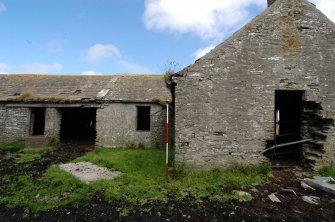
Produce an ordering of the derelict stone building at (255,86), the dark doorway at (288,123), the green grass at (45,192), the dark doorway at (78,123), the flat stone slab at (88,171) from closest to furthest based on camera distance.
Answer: the green grass at (45,192) < the derelict stone building at (255,86) < the flat stone slab at (88,171) < the dark doorway at (288,123) < the dark doorway at (78,123)

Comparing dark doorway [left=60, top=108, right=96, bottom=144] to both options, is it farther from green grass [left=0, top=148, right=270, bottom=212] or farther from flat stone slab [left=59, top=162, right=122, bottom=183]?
green grass [left=0, top=148, right=270, bottom=212]

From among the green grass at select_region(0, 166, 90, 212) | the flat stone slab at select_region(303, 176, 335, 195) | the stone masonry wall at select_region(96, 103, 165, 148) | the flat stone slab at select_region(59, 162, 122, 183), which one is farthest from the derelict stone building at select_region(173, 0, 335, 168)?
the stone masonry wall at select_region(96, 103, 165, 148)

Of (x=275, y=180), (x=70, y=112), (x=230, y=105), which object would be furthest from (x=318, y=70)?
(x=70, y=112)

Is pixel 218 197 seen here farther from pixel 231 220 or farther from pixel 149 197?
pixel 149 197

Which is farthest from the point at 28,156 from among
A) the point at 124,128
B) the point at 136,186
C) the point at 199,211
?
the point at 199,211

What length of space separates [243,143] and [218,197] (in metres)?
2.45

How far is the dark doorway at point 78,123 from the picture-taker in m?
21.1

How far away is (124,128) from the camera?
1581cm

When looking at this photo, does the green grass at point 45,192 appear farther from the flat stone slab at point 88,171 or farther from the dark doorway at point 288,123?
the dark doorway at point 288,123

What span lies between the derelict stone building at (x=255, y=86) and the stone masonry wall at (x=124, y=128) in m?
7.45

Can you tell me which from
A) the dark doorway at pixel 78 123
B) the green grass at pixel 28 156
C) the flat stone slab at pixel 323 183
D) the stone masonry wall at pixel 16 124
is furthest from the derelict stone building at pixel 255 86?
the dark doorway at pixel 78 123

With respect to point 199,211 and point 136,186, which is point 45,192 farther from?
point 199,211

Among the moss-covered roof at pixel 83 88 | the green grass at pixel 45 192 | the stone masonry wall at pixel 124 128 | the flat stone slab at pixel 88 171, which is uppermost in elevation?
the moss-covered roof at pixel 83 88

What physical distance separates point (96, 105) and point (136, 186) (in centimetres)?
979
